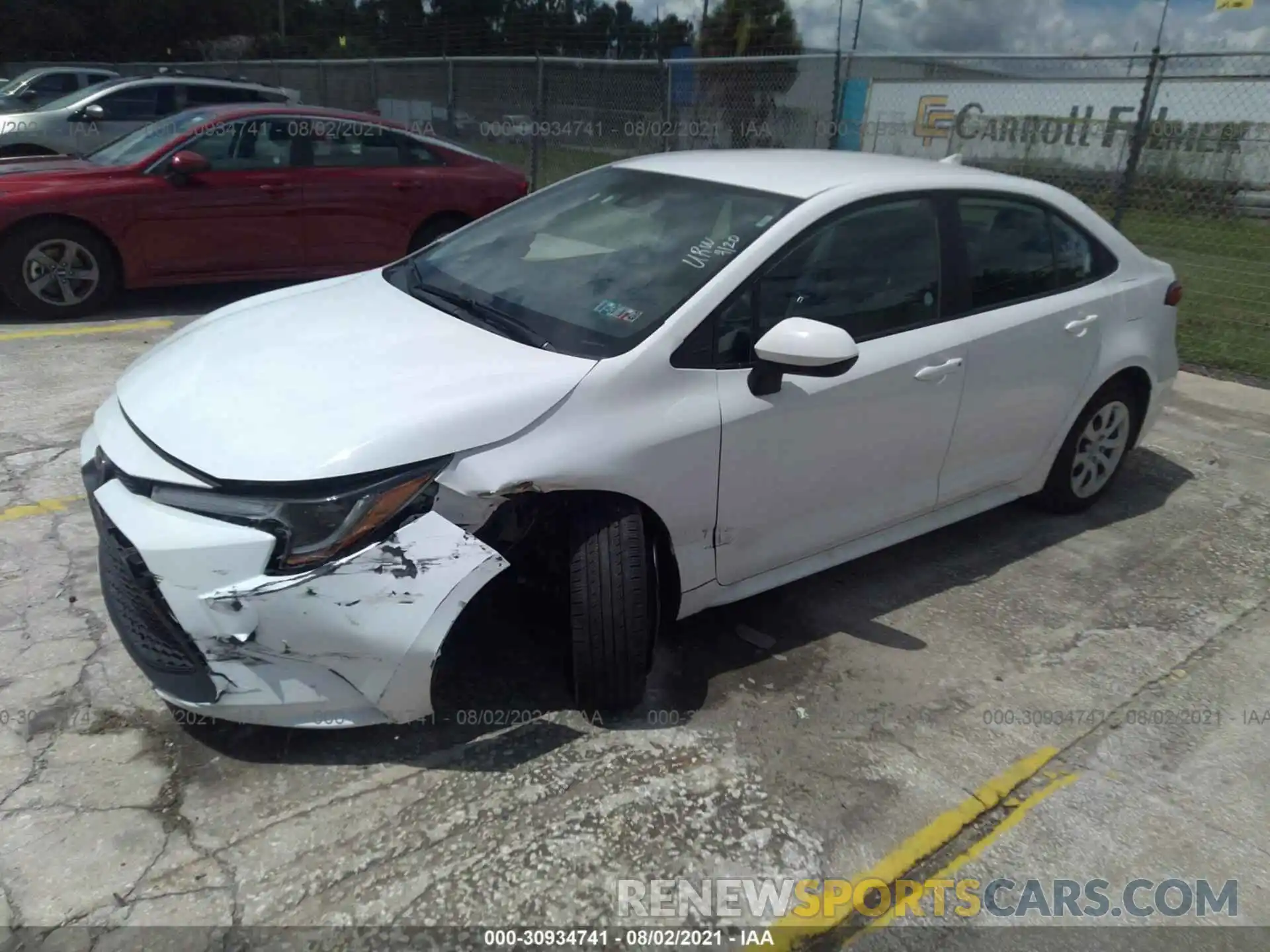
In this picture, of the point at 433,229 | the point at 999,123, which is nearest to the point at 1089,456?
the point at 433,229

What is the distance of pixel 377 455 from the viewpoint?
2.40m

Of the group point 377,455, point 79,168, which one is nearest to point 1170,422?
point 377,455

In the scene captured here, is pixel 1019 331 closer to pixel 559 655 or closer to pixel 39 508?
pixel 559 655

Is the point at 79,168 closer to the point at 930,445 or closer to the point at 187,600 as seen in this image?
the point at 187,600

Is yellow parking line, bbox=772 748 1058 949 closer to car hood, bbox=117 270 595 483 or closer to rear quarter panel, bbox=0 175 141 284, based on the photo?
car hood, bbox=117 270 595 483

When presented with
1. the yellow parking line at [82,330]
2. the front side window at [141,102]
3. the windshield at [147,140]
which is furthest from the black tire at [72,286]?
the front side window at [141,102]

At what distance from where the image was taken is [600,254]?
10.9ft

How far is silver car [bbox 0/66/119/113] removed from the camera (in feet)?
51.2

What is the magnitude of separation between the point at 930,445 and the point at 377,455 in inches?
80.4

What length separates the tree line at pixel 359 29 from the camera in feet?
70.1

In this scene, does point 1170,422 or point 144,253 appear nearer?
point 1170,422

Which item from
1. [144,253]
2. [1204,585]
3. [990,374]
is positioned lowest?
[1204,585]

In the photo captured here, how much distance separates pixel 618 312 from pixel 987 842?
6.01ft

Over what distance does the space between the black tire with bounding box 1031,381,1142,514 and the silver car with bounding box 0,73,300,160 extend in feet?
31.6
